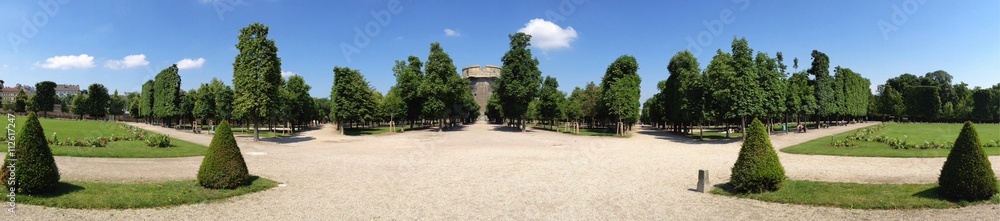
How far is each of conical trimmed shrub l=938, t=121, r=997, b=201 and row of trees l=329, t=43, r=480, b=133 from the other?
4856 centimetres

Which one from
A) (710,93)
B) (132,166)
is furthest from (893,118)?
(132,166)

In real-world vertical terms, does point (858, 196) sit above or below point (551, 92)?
below

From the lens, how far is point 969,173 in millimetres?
10523

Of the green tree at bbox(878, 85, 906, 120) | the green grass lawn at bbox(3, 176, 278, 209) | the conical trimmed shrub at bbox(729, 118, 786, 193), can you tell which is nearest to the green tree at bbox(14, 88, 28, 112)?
the green grass lawn at bbox(3, 176, 278, 209)

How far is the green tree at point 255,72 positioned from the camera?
36.1 metres

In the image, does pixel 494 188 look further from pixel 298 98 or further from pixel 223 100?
pixel 223 100

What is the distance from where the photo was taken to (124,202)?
10.2m

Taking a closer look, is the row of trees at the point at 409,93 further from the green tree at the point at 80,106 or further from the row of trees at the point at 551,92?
the green tree at the point at 80,106

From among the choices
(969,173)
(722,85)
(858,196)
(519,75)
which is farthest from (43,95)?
(969,173)

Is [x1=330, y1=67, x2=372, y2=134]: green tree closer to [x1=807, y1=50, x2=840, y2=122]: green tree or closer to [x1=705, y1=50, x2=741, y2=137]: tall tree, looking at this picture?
[x1=705, y1=50, x2=741, y2=137]: tall tree

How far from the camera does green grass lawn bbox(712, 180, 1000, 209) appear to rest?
34.6 feet

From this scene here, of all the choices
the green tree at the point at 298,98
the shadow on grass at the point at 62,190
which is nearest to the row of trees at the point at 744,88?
the shadow on grass at the point at 62,190

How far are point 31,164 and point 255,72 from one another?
1099 inches

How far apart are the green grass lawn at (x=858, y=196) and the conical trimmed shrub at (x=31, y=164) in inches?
678
